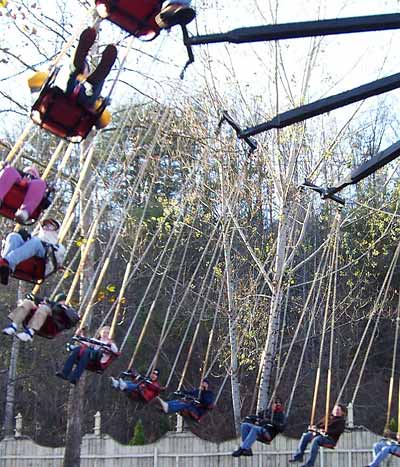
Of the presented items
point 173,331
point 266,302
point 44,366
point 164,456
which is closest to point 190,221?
point 266,302

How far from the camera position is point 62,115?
838 centimetres

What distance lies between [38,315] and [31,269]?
838 mm

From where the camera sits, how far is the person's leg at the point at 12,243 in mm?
8805

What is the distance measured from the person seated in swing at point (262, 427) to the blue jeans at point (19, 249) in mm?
5789

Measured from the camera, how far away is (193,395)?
43.5 feet

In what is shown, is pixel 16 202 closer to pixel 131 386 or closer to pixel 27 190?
pixel 27 190

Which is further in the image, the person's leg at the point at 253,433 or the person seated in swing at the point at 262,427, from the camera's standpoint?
the person's leg at the point at 253,433

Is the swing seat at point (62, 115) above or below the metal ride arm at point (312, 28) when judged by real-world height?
below

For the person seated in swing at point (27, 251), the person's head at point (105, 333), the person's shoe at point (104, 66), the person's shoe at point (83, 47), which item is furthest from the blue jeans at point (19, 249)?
the person's head at point (105, 333)

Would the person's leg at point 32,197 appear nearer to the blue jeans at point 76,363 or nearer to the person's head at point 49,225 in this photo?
the person's head at point 49,225

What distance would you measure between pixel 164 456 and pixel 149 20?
1217 cm

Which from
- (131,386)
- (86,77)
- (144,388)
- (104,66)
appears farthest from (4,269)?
(144,388)

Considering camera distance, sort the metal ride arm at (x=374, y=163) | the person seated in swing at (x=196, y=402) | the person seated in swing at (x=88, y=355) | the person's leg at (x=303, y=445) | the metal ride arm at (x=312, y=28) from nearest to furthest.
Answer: the metal ride arm at (x=312, y=28), the metal ride arm at (x=374, y=163), the person seated in swing at (x=88, y=355), the person seated in swing at (x=196, y=402), the person's leg at (x=303, y=445)

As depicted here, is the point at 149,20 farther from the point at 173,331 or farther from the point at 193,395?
the point at 173,331
